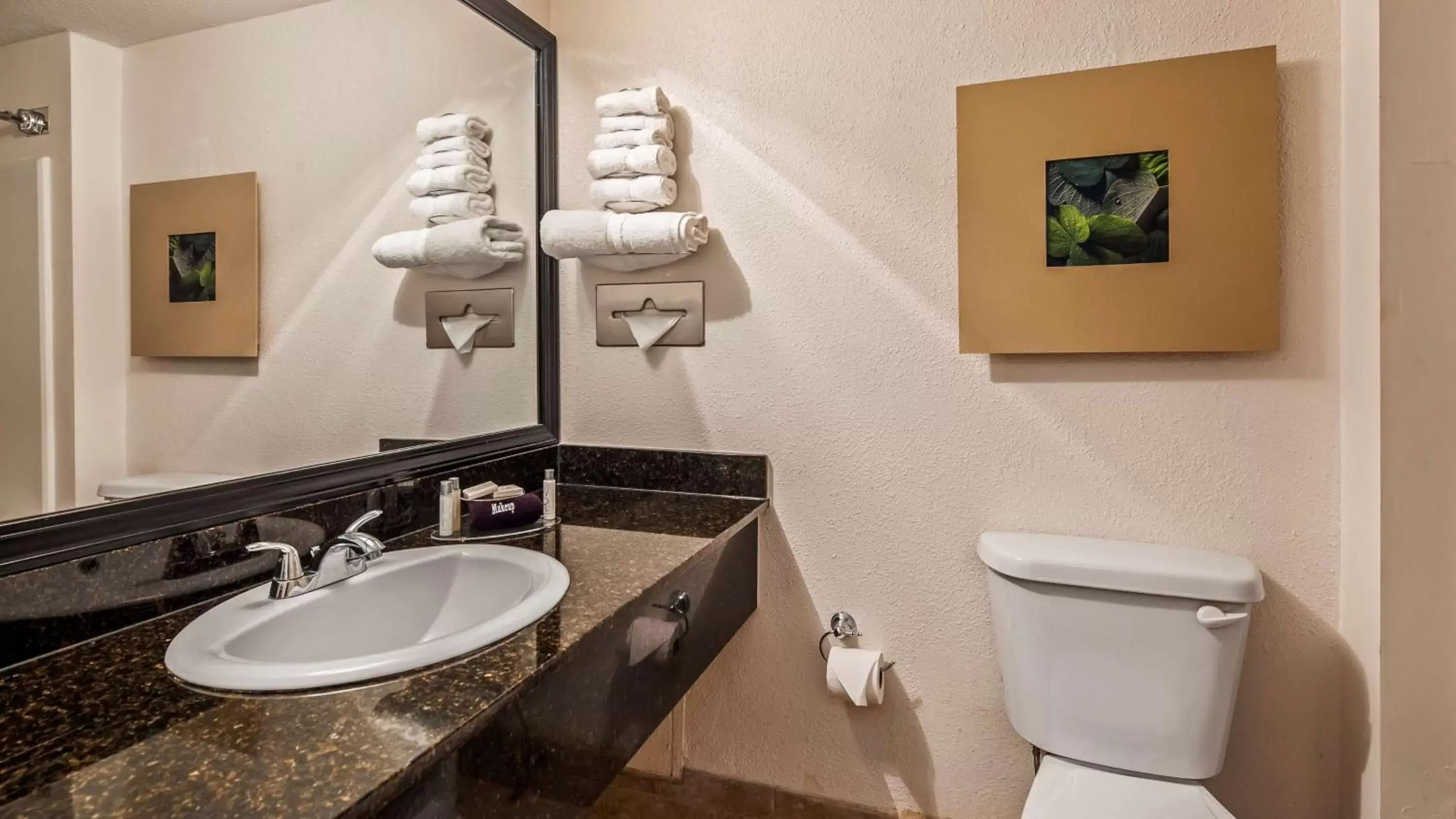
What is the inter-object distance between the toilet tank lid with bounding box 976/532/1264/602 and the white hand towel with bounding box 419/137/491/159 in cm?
134

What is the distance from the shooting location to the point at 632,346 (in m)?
1.64

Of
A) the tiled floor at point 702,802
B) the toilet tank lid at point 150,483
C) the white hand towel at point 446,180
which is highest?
the white hand towel at point 446,180

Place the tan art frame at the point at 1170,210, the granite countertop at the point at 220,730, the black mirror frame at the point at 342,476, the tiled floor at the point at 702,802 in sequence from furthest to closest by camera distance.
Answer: the tiled floor at the point at 702,802
the tan art frame at the point at 1170,210
the black mirror frame at the point at 342,476
the granite countertop at the point at 220,730

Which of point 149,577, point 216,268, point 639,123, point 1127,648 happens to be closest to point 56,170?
point 216,268

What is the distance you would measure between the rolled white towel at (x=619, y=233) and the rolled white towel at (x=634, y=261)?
4cm

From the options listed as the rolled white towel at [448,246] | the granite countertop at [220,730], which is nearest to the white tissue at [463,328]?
the rolled white towel at [448,246]

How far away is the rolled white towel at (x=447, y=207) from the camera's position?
4.41ft

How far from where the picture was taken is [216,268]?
1005 mm

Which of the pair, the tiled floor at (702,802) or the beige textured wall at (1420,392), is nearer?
the beige textured wall at (1420,392)

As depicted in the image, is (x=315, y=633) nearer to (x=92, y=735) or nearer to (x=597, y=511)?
(x=92, y=735)

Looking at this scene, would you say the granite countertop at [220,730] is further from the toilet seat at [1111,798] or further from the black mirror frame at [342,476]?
the toilet seat at [1111,798]

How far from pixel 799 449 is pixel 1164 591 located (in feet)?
2.38

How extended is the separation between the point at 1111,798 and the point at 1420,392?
0.80m

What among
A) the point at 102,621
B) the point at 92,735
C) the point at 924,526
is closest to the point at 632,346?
the point at 924,526
